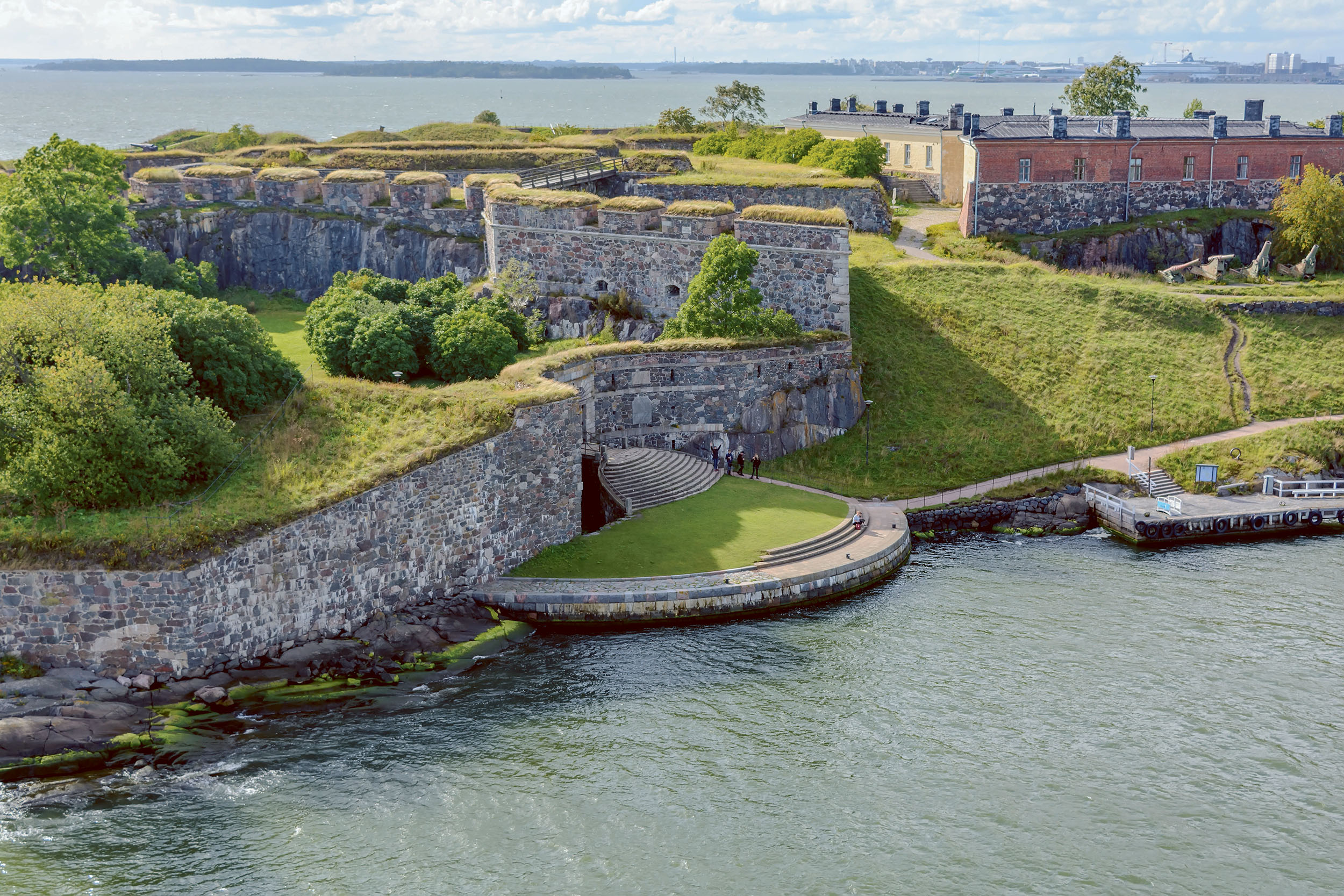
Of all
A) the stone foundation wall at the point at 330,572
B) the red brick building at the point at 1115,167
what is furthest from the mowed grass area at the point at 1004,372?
the stone foundation wall at the point at 330,572

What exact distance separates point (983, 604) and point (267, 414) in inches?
926

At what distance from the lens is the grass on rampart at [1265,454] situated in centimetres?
4844

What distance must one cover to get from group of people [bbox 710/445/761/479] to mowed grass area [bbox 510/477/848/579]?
1.66 m

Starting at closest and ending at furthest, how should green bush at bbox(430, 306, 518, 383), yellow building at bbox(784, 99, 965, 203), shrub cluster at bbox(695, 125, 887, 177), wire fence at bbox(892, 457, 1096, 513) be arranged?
green bush at bbox(430, 306, 518, 383)
wire fence at bbox(892, 457, 1096, 513)
shrub cluster at bbox(695, 125, 887, 177)
yellow building at bbox(784, 99, 965, 203)

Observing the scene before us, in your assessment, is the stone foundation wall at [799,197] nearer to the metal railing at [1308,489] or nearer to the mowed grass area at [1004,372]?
the mowed grass area at [1004,372]

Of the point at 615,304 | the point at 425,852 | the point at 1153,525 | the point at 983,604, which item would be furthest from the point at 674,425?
the point at 425,852

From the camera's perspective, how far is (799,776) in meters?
29.4

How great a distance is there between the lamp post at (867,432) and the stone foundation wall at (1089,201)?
67.4ft

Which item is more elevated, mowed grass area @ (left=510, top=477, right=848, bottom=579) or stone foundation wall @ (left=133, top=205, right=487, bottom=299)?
stone foundation wall @ (left=133, top=205, right=487, bottom=299)

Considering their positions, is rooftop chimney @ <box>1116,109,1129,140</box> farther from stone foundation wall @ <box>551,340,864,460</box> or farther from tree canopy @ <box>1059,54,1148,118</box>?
stone foundation wall @ <box>551,340,864,460</box>

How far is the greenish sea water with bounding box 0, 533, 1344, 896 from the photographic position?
26000 millimetres

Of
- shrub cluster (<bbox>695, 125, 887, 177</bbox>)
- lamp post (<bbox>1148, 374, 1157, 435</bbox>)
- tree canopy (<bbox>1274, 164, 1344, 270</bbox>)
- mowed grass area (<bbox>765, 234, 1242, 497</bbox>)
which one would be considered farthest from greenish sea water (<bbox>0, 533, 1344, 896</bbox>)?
shrub cluster (<bbox>695, 125, 887, 177</bbox>)

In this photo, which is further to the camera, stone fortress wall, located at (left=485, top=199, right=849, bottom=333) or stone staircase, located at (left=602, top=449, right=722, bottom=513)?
stone fortress wall, located at (left=485, top=199, right=849, bottom=333)

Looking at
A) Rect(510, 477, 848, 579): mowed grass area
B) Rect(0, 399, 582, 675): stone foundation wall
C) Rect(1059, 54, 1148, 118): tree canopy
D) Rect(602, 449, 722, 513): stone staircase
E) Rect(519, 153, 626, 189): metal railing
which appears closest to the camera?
Rect(0, 399, 582, 675): stone foundation wall
